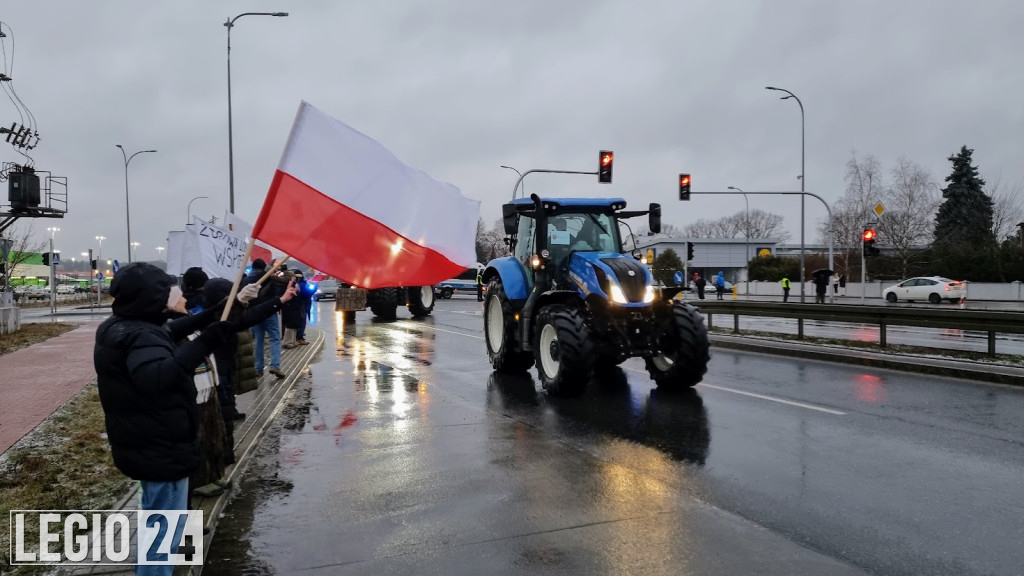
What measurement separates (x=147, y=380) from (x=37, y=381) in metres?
9.51

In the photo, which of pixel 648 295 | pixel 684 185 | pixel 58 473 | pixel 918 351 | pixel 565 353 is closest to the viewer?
pixel 58 473

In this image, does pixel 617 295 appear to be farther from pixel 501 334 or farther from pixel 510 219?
pixel 501 334

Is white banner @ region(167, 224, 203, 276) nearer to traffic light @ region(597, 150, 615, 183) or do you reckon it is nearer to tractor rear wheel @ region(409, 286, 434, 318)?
tractor rear wheel @ region(409, 286, 434, 318)

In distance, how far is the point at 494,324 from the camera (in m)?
12.5

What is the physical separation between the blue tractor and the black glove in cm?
577

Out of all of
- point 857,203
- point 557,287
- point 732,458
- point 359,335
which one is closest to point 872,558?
point 732,458

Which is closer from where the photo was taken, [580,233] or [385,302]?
[580,233]

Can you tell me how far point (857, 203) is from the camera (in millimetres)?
57562

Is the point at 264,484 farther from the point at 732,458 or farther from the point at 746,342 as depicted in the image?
the point at 746,342

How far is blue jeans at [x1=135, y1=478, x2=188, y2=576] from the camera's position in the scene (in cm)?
339

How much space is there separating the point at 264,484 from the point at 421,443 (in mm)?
1700

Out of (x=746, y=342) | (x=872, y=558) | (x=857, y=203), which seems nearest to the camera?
(x=872, y=558)

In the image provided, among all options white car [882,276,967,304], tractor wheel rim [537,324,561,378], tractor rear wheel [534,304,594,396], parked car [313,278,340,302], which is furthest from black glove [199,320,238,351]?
white car [882,276,967,304]

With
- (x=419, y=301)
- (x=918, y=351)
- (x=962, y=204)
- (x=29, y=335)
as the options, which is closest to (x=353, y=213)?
(x=918, y=351)
